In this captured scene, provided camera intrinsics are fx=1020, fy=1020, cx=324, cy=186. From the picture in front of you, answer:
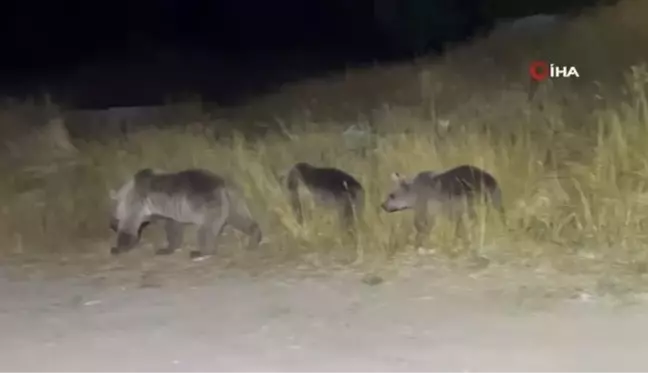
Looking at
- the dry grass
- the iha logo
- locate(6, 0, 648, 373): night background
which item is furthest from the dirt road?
the iha logo

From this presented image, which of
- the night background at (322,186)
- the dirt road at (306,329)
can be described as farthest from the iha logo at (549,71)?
the dirt road at (306,329)

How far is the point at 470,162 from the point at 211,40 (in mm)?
507

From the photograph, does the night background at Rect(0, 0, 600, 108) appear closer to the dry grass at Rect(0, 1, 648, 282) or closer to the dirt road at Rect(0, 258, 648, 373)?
the dry grass at Rect(0, 1, 648, 282)

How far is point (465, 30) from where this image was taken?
178 centimetres

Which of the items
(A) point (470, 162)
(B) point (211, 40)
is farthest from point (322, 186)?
(B) point (211, 40)

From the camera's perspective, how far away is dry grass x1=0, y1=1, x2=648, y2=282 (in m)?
1.58

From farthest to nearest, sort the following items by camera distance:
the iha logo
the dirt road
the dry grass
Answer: the iha logo < the dry grass < the dirt road

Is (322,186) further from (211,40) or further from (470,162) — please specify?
(211,40)

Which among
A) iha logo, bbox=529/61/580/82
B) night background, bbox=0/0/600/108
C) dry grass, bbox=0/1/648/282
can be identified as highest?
night background, bbox=0/0/600/108

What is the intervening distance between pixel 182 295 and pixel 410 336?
0.34 metres

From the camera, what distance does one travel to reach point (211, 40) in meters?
1.82

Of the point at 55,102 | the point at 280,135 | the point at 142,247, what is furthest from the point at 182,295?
the point at 55,102

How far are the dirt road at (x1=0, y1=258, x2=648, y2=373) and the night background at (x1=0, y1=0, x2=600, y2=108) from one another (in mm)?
480

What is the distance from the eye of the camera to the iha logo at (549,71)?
1.76m
